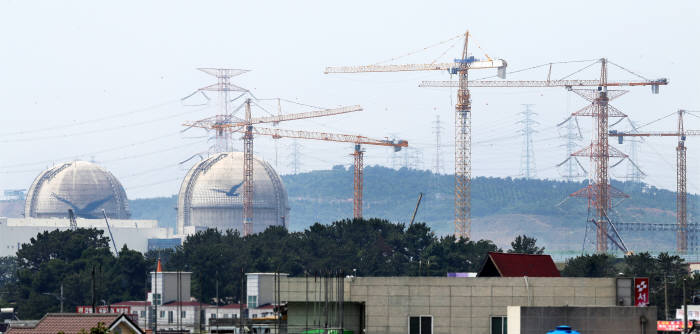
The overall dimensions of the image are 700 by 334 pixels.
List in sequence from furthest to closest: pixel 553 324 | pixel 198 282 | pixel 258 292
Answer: pixel 198 282 < pixel 258 292 < pixel 553 324

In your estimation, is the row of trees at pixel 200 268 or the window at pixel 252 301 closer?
the window at pixel 252 301

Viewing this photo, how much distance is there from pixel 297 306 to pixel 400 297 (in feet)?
17.7

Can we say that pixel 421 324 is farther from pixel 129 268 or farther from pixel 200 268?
pixel 129 268

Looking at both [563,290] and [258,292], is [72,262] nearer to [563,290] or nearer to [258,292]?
[258,292]

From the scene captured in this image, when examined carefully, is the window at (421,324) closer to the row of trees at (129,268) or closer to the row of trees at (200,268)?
the row of trees at (200,268)

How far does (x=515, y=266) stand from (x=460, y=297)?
44.5 ft

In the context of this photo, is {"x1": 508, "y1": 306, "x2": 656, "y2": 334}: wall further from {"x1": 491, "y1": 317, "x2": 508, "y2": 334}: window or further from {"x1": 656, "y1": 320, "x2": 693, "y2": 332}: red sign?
{"x1": 656, "y1": 320, "x2": 693, "y2": 332}: red sign

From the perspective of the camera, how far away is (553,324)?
170ft

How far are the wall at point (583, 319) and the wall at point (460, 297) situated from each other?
17.6ft

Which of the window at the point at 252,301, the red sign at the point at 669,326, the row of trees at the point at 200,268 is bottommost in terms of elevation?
the window at the point at 252,301

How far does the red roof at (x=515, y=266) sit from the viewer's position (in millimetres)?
69588

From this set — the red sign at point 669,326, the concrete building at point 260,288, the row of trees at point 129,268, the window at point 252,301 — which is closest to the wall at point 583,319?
the red sign at point 669,326

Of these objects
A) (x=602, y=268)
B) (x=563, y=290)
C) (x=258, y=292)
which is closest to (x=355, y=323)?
(x=563, y=290)

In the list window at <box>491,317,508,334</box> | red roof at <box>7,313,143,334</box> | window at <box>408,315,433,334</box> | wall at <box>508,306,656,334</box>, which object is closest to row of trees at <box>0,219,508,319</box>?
red roof at <box>7,313,143,334</box>
